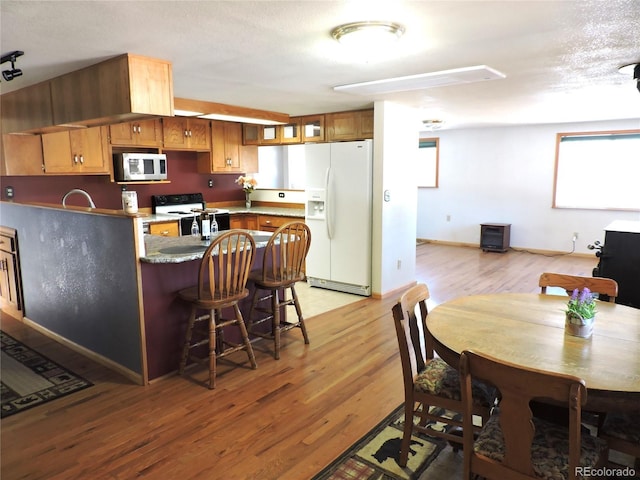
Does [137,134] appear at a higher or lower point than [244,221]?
higher

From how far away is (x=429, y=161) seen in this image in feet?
28.9

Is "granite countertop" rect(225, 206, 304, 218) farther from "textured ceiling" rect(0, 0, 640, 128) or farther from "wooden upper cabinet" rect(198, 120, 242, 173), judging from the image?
"textured ceiling" rect(0, 0, 640, 128)

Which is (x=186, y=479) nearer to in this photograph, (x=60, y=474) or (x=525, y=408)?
(x=60, y=474)

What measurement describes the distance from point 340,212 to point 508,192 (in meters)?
4.22

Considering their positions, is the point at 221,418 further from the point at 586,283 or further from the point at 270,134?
the point at 270,134

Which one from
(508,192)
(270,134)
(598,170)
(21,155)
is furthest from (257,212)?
(598,170)

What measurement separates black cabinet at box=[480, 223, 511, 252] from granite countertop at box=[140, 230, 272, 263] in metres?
5.30

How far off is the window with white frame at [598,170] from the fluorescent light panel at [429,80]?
4636 millimetres

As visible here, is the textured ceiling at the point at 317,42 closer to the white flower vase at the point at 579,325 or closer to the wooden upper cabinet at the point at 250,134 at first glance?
the white flower vase at the point at 579,325

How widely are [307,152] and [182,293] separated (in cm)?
280

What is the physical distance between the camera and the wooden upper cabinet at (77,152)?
4.61 metres

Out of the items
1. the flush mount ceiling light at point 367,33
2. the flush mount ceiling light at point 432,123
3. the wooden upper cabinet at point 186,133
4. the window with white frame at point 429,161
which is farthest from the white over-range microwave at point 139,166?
the window with white frame at point 429,161

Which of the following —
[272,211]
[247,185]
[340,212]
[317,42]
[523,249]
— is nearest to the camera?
[317,42]

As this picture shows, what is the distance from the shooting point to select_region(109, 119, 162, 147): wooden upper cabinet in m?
4.95
